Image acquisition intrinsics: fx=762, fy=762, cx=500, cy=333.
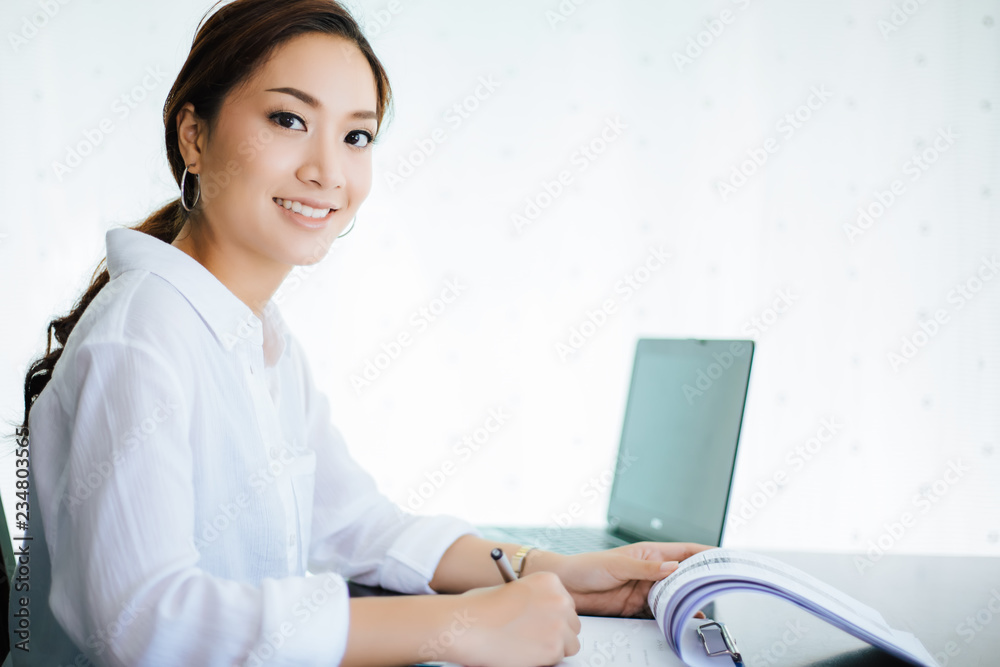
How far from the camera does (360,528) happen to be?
1061mm

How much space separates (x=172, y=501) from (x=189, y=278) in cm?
27

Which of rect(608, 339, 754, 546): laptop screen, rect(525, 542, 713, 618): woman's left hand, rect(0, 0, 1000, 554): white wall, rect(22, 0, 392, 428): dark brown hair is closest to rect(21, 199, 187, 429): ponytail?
rect(22, 0, 392, 428): dark brown hair

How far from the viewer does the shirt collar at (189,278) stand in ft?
2.64

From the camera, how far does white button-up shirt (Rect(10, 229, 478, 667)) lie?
2.00 feet

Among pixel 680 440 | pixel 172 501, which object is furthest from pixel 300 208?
pixel 680 440

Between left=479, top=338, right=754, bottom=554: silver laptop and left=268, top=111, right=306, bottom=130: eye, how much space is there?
28.3 inches

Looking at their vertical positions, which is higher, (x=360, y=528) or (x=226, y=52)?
(x=226, y=52)

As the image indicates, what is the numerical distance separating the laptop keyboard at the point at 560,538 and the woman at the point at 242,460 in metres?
0.25

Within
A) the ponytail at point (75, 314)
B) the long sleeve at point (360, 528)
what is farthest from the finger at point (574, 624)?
the ponytail at point (75, 314)

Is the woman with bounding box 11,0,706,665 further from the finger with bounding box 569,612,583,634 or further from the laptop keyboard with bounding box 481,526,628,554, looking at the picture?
the laptop keyboard with bounding box 481,526,628,554

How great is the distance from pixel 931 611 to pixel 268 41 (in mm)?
1032

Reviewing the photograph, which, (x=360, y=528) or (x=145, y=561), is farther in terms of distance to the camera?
(x=360, y=528)

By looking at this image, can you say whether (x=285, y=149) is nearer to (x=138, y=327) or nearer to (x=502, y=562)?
(x=138, y=327)

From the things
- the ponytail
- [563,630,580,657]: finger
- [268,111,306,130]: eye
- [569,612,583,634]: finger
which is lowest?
[563,630,580,657]: finger
